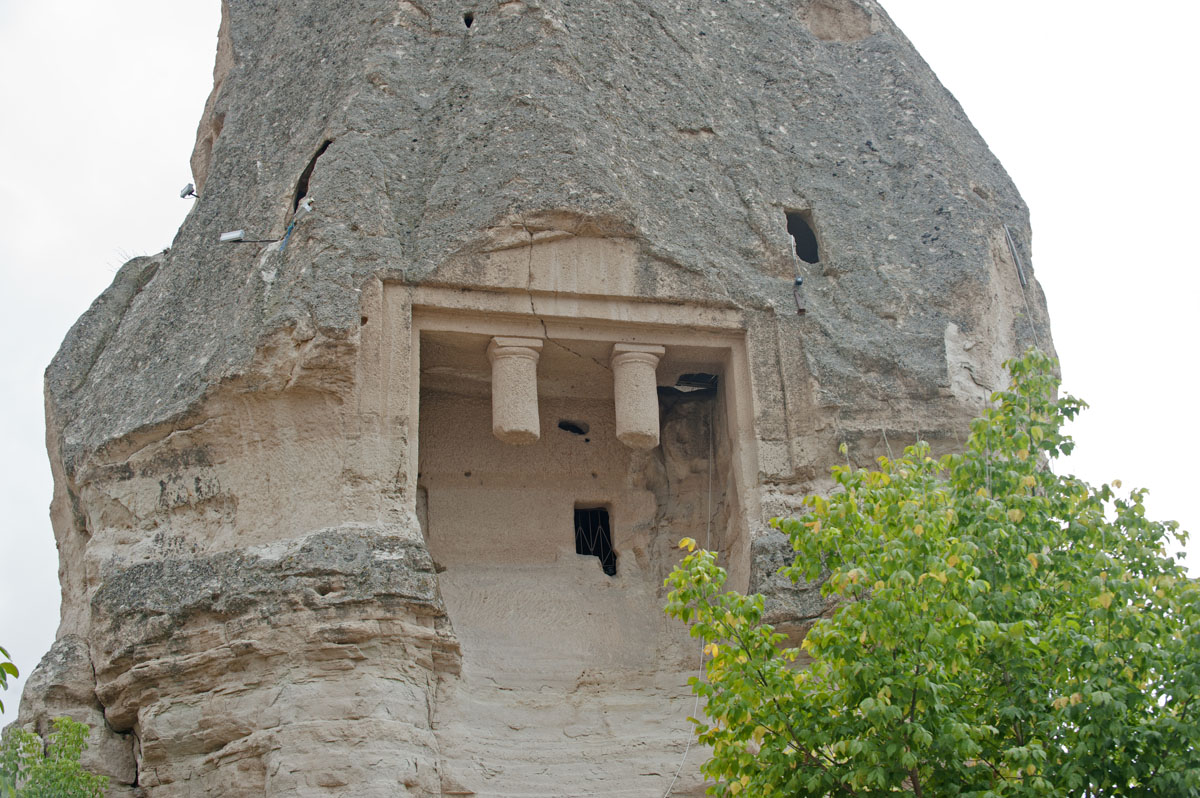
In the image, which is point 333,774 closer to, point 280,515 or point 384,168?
point 280,515

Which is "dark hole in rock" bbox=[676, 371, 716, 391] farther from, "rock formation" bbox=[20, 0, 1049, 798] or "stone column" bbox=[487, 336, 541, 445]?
"stone column" bbox=[487, 336, 541, 445]

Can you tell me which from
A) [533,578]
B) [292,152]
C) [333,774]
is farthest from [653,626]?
[292,152]

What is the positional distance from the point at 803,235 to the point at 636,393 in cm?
211

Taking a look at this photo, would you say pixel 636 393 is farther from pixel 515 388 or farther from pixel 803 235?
pixel 803 235

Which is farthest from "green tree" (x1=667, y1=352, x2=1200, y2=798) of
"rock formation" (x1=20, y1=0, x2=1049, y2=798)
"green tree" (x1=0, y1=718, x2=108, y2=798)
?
"green tree" (x1=0, y1=718, x2=108, y2=798)

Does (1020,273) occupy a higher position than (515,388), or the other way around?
(1020,273)

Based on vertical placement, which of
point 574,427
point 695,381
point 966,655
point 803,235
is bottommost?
point 966,655

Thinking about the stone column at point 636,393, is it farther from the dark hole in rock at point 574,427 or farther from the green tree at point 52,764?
the green tree at point 52,764

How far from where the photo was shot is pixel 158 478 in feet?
33.1

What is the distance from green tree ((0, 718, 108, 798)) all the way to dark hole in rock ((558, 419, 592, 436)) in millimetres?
4005

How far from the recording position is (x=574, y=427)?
1167 cm

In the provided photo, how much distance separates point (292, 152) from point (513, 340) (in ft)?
7.26

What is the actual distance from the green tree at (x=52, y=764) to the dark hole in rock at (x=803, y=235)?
596cm

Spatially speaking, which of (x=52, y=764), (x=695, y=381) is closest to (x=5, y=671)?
(x=52, y=764)
